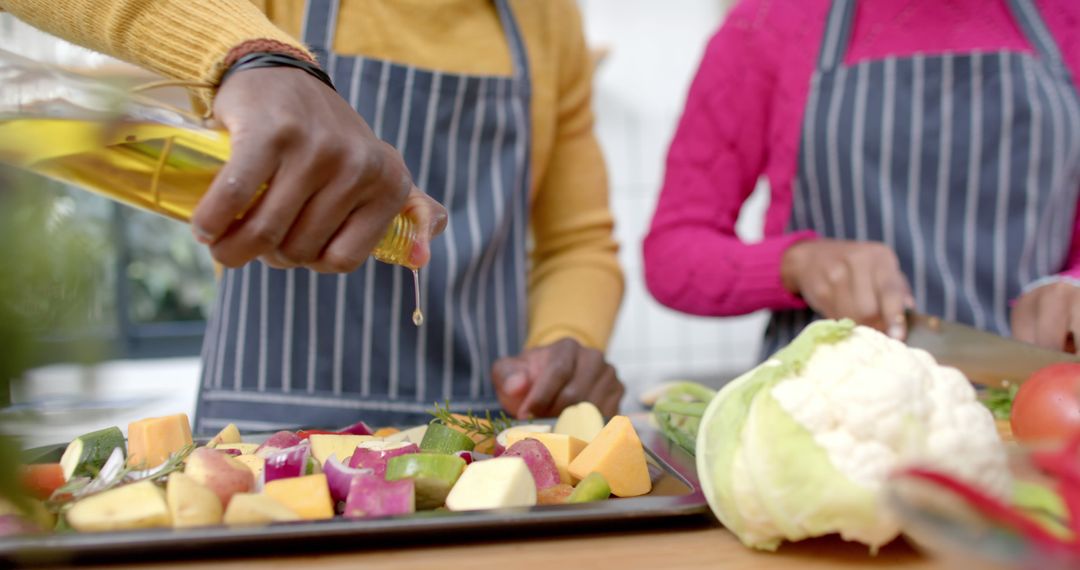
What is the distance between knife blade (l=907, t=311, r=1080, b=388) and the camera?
863mm

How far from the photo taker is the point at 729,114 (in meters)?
1.25

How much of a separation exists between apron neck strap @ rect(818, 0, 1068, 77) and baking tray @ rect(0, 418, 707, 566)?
32.6 inches

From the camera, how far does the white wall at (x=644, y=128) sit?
8.41 feet

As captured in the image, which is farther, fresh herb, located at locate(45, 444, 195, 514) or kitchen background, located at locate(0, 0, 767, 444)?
kitchen background, located at locate(0, 0, 767, 444)

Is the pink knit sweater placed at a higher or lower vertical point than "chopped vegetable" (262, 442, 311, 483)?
higher

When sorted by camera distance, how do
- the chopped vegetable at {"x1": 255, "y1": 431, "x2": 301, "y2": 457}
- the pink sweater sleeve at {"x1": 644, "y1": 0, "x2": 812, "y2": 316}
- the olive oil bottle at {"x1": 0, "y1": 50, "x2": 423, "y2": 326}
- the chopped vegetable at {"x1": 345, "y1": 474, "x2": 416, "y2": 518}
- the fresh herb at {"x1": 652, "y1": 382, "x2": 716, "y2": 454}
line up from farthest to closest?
the pink sweater sleeve at {"x1": 644, "y1": 0, "x2": 812, "y2": 316} < the fresh herb at {"x1": 652, "y1": 382, "x2": 716, "y2": 454} < the chopped vegetable at {"x1": 255, "y1": 431, "x2": 301, "y2": 457} < the chopped vegetable at {"x1": 345, "y1": 474, "x2": 416, "y2": 518} < the olive oil bottle at {"x1": 0, "y1": 50, "x2": 423, "y2": 326}

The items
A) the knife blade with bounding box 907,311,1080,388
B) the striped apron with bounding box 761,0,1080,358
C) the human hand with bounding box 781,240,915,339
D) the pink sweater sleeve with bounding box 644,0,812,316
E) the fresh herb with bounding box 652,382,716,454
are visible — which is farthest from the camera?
the pink sweater sleeve with bounding box 644,0,812,316

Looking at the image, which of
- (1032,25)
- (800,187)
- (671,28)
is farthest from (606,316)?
(671,28)

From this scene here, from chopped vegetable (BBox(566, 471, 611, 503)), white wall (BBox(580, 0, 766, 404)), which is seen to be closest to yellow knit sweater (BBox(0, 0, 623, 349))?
chopped vegetable (BBox(566, 471, 611, 503))

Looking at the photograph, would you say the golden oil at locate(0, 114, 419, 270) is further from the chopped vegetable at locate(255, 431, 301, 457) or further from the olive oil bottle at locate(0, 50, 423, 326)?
the chopped vegetable at locate(255, 431, 301, 457)

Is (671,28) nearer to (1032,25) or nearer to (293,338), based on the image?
(1032,25)

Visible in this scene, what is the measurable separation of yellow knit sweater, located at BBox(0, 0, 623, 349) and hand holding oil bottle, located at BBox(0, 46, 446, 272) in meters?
0.25

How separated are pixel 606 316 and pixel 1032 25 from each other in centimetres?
67

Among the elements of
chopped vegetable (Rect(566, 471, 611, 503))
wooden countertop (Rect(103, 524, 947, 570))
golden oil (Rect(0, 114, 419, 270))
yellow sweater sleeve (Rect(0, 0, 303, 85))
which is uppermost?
yellow sweater sleeve (Rect(0, 0, 303, 85))
